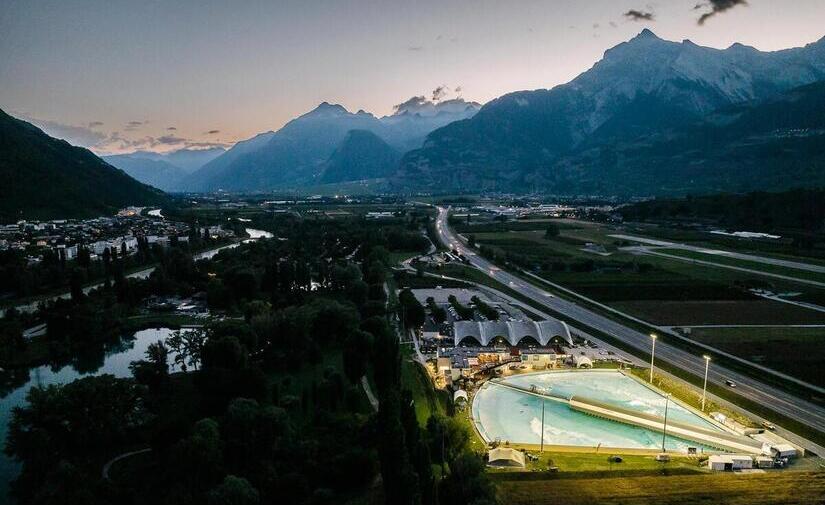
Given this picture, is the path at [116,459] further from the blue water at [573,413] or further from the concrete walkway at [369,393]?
the blue water at [573,413]

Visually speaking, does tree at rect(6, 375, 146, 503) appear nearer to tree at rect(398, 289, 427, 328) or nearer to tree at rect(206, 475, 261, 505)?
tree at rect(206, 475, 261, 505)

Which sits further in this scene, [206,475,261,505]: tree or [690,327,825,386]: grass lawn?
[690,327,825,386]: grass lawn

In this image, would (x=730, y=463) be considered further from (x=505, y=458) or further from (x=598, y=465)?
(x=505, y=458)

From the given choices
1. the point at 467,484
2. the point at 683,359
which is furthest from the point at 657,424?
the point at 467,484

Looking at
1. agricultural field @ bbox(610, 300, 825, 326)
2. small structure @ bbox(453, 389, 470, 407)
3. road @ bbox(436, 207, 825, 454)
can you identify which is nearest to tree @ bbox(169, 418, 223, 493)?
small structure @ bbox(453, 389, 470, 407)

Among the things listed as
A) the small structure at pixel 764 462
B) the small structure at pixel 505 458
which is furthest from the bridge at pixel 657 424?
the small structure at pixel 505 458

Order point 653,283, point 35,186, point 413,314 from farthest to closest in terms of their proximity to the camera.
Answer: point 35,186 → point 653,283 → point 413,314
